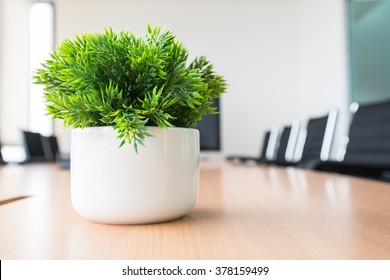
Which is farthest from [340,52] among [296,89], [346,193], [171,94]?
[171,94]

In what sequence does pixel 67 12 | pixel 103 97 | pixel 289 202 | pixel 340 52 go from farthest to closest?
pixel 67 12
pixel 340 52
pixel 289 202
pixel 103 97

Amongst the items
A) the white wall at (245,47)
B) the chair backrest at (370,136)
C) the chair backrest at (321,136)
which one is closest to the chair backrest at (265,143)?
the white wall at (245,47)

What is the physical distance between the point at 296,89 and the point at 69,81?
429 cm

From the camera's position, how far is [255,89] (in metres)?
4.29

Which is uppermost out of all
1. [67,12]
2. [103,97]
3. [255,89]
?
[67,12]

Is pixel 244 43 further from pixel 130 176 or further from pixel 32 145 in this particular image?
pixel 130 176

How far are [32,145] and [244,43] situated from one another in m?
2.75

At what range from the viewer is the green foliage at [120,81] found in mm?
298

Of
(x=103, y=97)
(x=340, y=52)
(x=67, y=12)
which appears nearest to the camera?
(x=103, y=97)

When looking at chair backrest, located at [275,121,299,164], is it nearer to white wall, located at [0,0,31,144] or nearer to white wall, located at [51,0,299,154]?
white wall, located at [51,0,299,154]

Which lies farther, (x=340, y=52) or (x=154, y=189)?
(x=340, y=52)

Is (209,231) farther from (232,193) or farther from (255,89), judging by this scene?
(255,89)

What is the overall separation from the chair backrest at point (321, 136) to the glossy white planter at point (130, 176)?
2.03m
